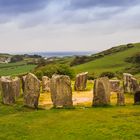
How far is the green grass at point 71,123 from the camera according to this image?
24.7 metres

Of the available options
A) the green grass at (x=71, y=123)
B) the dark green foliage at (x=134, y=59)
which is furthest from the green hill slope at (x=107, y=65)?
the green grass at (x=71, y=123)

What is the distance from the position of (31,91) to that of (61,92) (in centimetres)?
301

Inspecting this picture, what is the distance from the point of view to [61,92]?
1373 inches

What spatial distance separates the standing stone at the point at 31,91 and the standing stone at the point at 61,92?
5.71 feet

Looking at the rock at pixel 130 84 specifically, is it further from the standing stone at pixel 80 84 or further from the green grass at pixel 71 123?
the green grass at pixel 71 123

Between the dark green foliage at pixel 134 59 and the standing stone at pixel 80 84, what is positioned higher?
the dark green foliage at pixel 134 59

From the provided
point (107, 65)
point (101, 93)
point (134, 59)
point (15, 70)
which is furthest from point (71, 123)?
point (15, 70)

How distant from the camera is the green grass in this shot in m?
24.7

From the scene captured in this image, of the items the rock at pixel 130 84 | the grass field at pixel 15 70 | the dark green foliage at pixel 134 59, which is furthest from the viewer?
the dark green foliage at pixel 134 59

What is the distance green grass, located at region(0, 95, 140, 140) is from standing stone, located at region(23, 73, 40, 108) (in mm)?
1046

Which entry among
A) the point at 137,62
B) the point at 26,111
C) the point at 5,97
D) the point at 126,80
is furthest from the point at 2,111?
the point at 137,62

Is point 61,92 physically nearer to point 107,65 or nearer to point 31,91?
point 31,91

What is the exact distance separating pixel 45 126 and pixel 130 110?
8.24m

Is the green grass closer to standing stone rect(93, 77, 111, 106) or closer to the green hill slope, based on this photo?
standing stone rect(93, 77, 111, 106)
